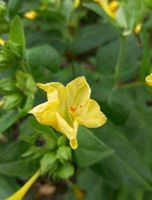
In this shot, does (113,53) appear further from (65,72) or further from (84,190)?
(84,190)

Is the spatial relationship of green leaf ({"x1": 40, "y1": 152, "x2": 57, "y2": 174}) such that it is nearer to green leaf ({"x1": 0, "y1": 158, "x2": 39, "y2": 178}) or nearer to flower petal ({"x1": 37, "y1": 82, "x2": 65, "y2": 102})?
green leaf ({"x1": 0, "y1": 158, "x2": 39, "y2": 178})

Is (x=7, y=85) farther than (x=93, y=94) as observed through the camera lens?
No

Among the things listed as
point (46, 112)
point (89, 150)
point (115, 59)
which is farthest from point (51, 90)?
point (115, 59)

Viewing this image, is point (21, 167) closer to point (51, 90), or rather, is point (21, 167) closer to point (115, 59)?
point (51, 90)

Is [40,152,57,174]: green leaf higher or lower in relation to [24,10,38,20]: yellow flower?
lower

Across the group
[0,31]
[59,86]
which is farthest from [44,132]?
[0,31]

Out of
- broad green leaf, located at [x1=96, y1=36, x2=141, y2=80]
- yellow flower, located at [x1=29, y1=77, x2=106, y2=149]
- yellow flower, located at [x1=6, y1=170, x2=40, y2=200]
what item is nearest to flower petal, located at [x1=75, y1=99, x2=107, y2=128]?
yellow flower, located at [x1=29, y1=77, x2=106, y2=149]

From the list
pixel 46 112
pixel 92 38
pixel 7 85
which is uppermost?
pixel 46 112
